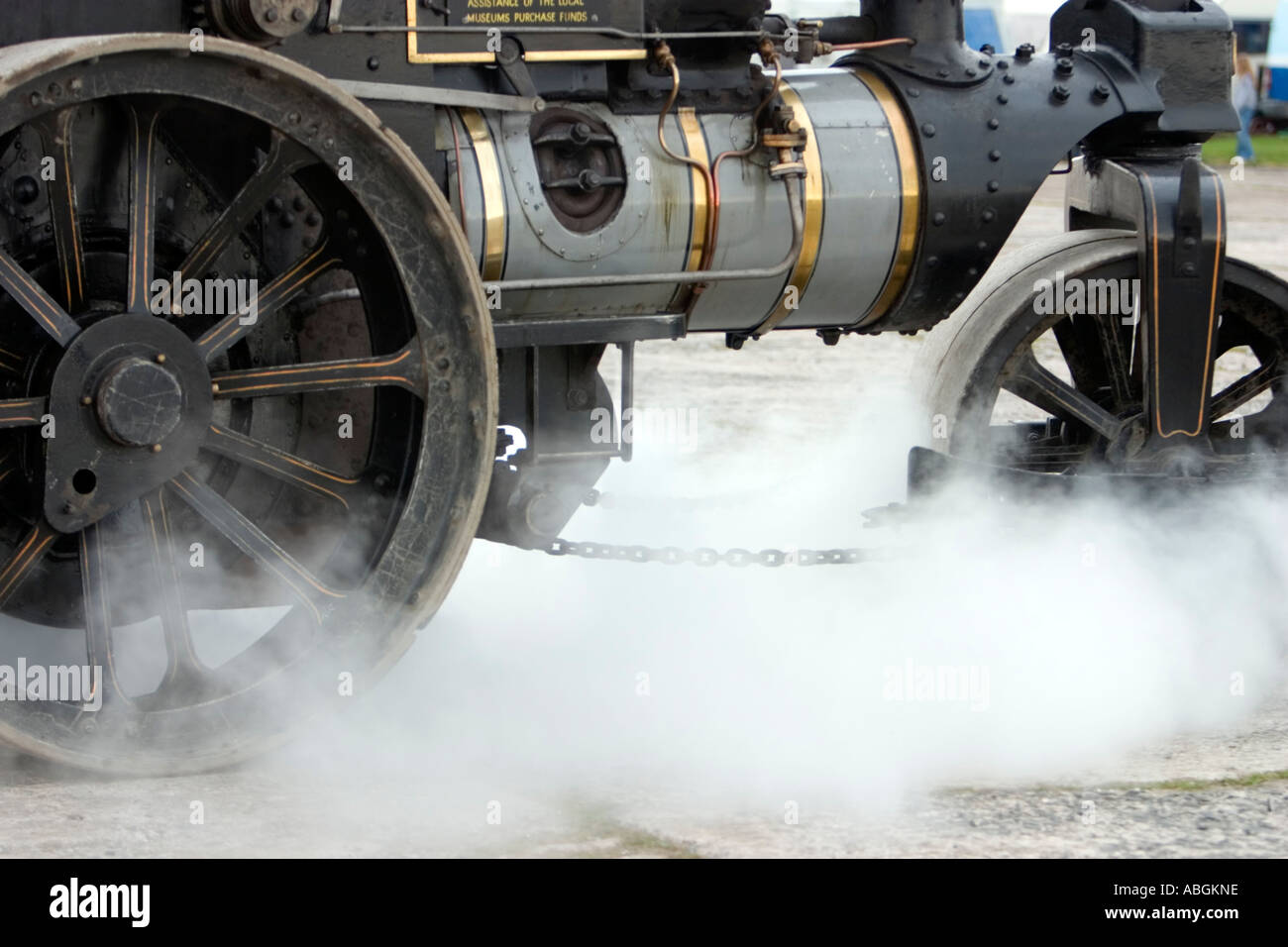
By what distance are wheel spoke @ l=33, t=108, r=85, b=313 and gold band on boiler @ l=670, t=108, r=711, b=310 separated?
4.73 feet

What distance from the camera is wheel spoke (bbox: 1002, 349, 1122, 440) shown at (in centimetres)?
523

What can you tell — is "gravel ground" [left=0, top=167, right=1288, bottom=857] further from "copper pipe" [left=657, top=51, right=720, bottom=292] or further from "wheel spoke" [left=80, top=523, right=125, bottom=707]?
"copper pipe" [left=657, top=51, right=720, bottom=292]

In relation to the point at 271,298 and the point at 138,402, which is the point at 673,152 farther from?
the point at 138,402

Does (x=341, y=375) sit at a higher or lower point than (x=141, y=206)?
lower

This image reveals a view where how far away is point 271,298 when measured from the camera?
402 centimetres

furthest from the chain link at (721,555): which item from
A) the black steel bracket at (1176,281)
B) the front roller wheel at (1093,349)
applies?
the black steel bracket at (1176,281)

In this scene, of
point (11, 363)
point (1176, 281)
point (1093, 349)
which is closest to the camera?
point (11, 363)

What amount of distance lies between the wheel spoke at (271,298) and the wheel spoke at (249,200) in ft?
0.44

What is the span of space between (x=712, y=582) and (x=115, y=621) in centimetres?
180

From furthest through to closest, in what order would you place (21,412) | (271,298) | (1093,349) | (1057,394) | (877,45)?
(1093,349), (1057,394), (877,45), (271,298), (21,412)

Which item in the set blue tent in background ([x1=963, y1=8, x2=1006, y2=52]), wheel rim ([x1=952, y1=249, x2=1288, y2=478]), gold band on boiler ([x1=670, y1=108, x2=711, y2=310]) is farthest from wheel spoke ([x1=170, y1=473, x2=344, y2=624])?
blue tent in background ([x1=963, y1=8, x2=1006, y2=52])

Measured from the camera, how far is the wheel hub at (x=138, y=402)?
12.1 feet

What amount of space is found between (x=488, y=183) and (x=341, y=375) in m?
0.59

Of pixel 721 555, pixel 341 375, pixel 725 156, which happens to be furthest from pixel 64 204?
pixel 721 555
